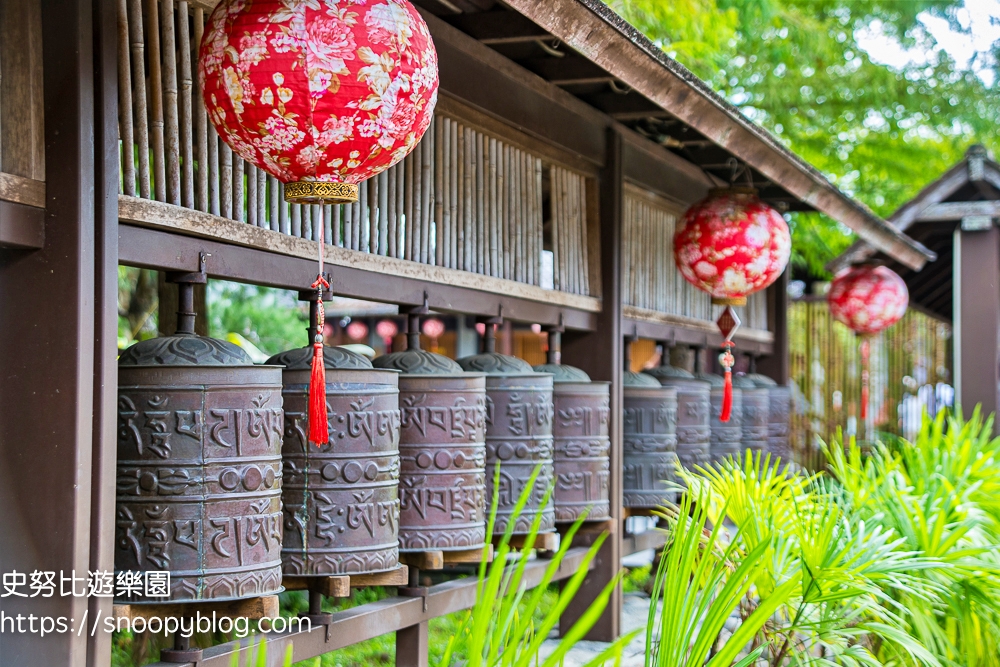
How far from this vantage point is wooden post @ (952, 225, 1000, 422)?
872cm

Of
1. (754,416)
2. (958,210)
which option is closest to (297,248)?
(754,416)

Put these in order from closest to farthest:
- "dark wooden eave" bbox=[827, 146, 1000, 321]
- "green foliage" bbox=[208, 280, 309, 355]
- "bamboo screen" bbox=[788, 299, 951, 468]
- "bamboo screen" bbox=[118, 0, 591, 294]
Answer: "bamboo screen" bbox=[118, 0, 591, 294] → "dark wooden eave" bbox=[827, 146, 1000, 321] → "green foliage" bbox=[208, 280, 309, 355] → "bamboo screen" bbox=[788, 299, 951, 468]

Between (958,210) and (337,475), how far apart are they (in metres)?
6.92

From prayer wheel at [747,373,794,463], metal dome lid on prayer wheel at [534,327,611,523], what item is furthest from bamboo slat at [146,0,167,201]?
prayer wheel at [747,373,794,463]

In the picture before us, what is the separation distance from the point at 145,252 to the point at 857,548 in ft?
8.41

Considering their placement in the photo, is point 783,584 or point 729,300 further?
point 729,300

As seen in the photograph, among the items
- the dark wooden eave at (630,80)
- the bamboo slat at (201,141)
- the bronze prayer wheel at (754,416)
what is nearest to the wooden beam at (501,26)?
the dark wooden eave at (630,80)

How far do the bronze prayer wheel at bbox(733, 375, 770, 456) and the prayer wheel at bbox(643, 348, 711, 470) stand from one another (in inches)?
30.7

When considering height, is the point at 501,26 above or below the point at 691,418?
above

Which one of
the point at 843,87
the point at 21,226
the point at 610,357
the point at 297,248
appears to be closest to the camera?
the point at 21,226

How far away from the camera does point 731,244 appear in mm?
5336

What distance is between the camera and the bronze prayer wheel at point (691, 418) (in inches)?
251

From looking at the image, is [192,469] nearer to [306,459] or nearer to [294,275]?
[306,459]

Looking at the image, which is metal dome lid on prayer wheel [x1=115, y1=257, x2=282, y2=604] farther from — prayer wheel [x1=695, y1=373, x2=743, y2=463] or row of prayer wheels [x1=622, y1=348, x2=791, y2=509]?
prayer wheel [x1=695, y1=373, x2=743, y2=463]
